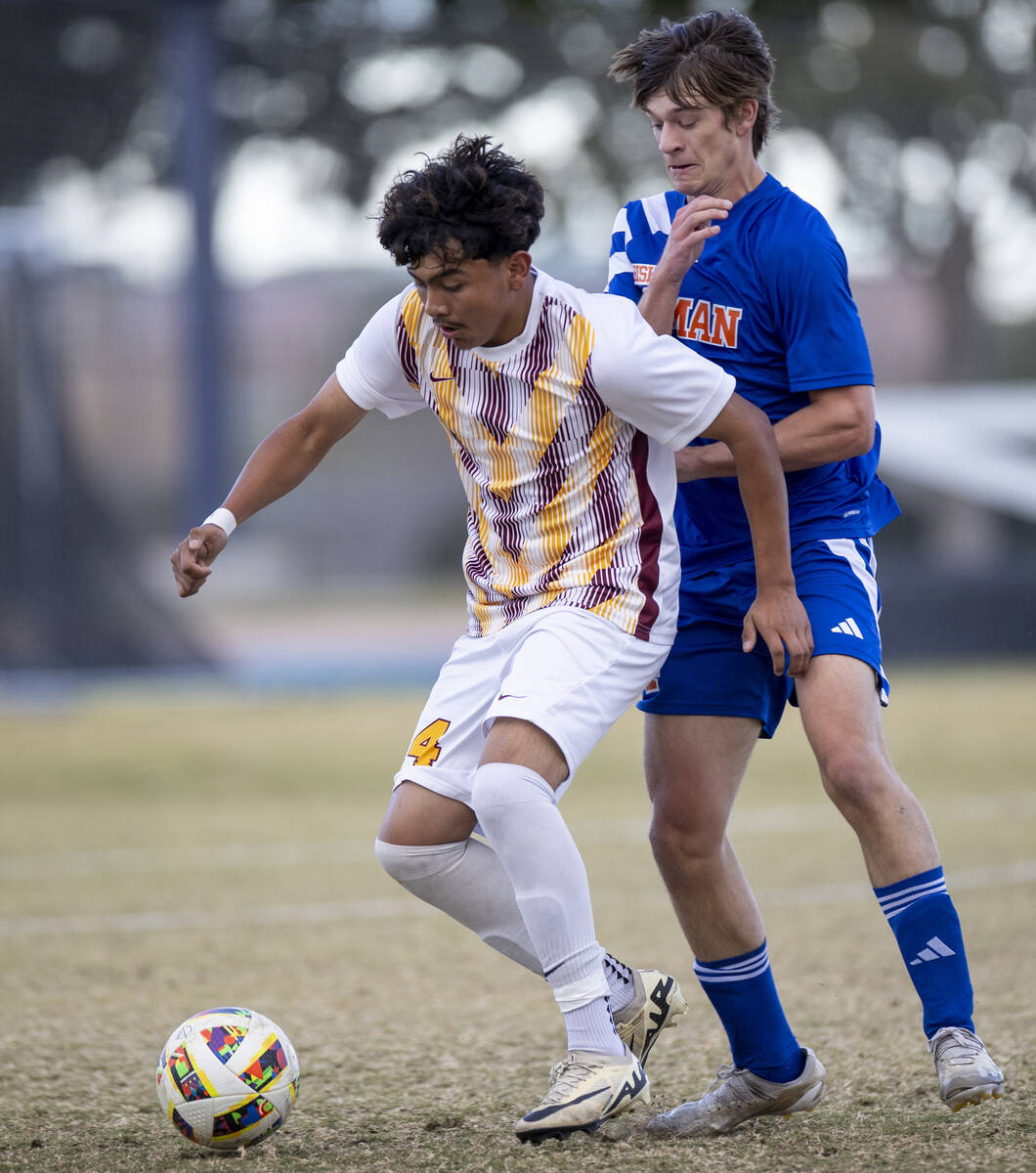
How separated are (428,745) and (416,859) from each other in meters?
0.23

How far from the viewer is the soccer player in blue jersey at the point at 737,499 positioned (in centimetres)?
325

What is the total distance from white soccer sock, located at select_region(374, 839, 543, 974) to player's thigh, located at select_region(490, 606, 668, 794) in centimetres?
29

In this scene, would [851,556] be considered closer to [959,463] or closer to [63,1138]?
[63,1138]

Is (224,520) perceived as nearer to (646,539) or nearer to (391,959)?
(646,539)

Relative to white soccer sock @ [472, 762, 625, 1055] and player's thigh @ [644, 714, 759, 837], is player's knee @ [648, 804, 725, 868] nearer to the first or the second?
player's thigh @ [644, 714, 759, 837]

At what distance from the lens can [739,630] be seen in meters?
3.42

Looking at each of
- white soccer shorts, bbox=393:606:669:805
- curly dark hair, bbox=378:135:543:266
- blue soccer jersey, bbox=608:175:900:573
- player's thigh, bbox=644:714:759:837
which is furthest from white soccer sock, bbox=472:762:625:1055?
curly dark hair, bbox=378:135:543:266

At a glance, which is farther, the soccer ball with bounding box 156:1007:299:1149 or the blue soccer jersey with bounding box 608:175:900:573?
the blue soccer jersey with bounding box 608:175:900:573

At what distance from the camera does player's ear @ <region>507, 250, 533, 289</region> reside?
3104 millimetres

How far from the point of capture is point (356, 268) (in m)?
15.5

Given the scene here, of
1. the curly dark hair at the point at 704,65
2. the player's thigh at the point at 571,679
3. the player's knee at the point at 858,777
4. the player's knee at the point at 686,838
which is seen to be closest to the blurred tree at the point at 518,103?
the curly dark hair at the point at 704,65

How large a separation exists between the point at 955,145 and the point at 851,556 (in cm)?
1440

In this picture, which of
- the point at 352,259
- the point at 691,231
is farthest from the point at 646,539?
the point at 352,259

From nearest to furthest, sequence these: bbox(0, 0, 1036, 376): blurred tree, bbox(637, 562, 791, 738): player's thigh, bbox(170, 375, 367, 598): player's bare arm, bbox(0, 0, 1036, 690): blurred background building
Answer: bbox(637, 562, 791, 738): player's thigh
bbox(170, 375, 367, 598): player's bare arm
bbox(0, 0, 1036, 690): blurred background building
bbox(0, 0, 1036, 376): blurred tree
